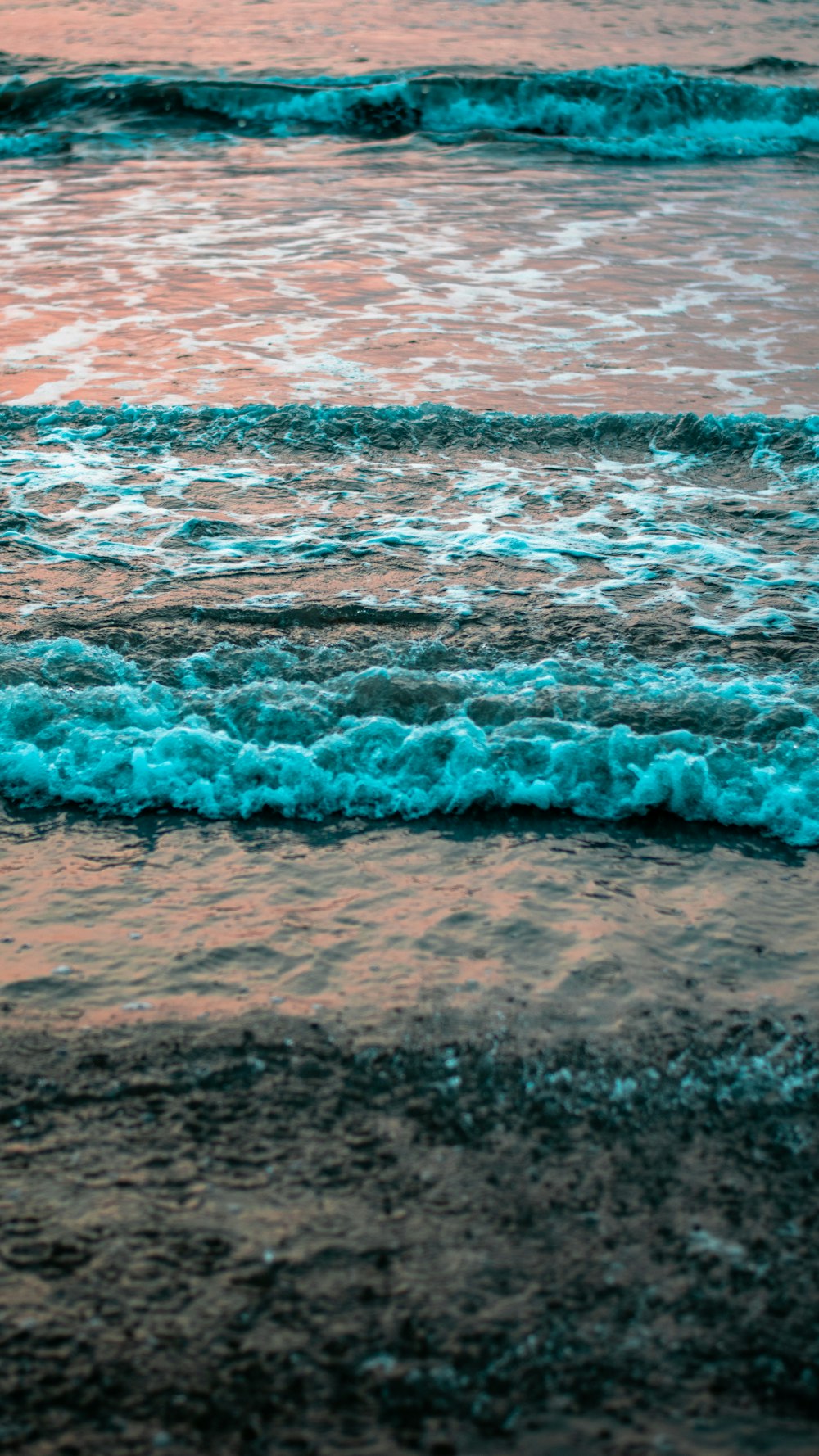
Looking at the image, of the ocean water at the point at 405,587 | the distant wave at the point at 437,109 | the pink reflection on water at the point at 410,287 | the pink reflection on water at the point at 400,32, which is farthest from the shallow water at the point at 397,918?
the pink reflection on water at the point at 400,32

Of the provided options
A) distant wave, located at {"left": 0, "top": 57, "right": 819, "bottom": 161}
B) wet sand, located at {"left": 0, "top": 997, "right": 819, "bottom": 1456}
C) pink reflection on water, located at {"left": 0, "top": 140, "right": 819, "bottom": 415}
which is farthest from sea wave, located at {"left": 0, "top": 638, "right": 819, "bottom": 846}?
distant wave, located at {"left": 0, "top": 57, "right": 819, "bottom": 161}

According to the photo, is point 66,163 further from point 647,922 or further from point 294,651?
point 647,922

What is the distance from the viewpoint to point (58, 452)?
562cm

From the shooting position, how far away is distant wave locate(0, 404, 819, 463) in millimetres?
5668

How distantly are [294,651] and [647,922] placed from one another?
66.0 inches

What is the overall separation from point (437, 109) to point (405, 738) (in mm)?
13511

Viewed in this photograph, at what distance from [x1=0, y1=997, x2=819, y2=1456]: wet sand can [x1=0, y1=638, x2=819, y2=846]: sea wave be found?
2.89 feet

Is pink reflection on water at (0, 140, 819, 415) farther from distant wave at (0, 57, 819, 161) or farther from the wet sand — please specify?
the wet sand

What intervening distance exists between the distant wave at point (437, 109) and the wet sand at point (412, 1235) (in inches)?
536

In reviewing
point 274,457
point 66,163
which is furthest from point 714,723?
point 66,163

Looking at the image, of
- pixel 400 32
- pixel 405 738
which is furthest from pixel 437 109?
pixel 405 738

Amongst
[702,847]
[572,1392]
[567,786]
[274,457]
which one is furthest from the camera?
[274,457]

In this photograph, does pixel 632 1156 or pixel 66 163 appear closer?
pixel 632 1156

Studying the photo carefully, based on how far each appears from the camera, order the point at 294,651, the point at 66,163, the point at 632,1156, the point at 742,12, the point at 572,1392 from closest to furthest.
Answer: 1. the point at 572,1392
2. the point at 632,1156
3. the point at 294,651
4. the point at 66,163
5. the point at 742,12
